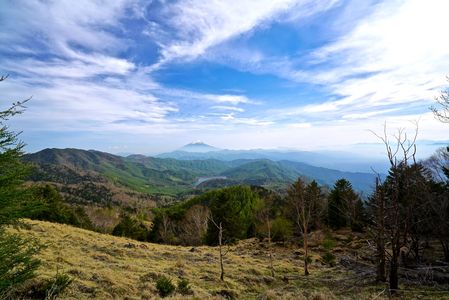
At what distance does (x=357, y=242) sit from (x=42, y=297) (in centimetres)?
3337

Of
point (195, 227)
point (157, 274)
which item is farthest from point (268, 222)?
point (195, 227)

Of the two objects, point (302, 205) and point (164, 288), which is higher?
point (302, 205)

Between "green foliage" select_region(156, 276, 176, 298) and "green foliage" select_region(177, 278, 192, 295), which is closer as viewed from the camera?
"green foliage" select_region(156, 276, 176, 298)

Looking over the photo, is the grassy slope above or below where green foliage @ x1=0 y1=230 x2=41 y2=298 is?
below

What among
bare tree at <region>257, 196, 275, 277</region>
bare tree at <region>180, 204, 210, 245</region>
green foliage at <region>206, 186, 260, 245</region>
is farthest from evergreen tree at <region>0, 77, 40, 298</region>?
bare tree at <region>180, 204, 210, 245</region>

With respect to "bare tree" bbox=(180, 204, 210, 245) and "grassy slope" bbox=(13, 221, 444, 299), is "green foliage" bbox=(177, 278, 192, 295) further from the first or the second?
"bare tree" bbox=(180, 204, 210, 245)

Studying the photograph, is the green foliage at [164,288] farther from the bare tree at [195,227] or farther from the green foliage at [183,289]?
the bare tree at [195,227]

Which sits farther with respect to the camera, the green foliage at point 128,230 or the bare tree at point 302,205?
the green foliage at point 128,230

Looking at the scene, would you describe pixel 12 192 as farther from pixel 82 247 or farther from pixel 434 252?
pixel 434 252

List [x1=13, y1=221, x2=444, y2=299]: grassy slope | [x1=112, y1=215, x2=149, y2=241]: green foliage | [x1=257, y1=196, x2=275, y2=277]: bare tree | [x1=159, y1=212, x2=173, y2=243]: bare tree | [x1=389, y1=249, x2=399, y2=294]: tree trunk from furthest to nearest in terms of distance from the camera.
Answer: [x1=159, y1=212, x2=173, y2=243]: bare tree < [x1=112, y1=215, x2=149, y2=241]: green foliage < [x1=257, y1=196, x2=275, y2=277]: bare tree < [x1=13, y1=221, x2=444, y2=299]: grassy slope < [x1=389, y1=249, x2=399, y2=294]: tree trunk

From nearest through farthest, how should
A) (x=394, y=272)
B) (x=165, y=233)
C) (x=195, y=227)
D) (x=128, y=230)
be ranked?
1. (x=394, y=272)
2. (x=128, y=230)
3. (x=165, y=233)
4. (x=195, y=227)

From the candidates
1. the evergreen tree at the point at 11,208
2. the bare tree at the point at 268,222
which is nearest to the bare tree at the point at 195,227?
the bare tree at the point at 268,222

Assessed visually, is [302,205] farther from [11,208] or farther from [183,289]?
[11,208]

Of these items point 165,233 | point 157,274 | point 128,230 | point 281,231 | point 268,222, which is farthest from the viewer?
point 165,233
